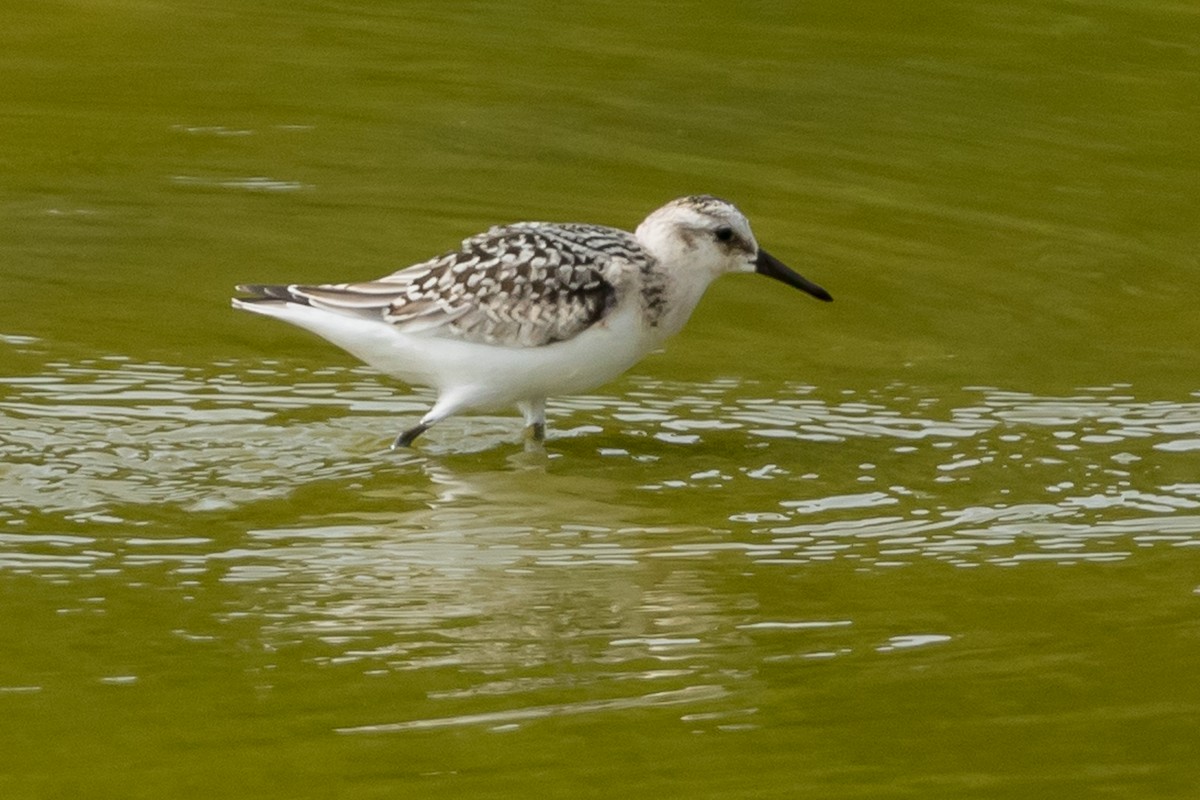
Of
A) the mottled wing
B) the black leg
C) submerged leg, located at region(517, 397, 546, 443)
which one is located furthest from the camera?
submerged leg, located at region(517, 397, 546, 443)

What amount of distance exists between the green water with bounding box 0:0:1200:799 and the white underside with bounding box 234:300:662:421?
292 millimetres

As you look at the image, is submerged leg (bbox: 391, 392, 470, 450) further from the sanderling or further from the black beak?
the black beak

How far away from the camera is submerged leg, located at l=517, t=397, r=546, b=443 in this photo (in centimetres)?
888

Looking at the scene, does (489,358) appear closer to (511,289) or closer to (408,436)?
(511,289)

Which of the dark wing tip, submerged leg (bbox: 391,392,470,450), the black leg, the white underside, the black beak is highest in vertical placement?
the black beak

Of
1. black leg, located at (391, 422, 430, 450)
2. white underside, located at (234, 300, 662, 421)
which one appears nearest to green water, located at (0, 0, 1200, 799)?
black leg, located at (391, 422, 430, 450)

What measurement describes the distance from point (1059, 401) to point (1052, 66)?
5.31 metres

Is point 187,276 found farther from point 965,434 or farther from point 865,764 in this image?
point 865,764

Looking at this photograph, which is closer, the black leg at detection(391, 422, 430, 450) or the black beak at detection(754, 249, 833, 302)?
the black leg at detection(391, 422, 430, 450)

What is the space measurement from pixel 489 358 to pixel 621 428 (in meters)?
0.83

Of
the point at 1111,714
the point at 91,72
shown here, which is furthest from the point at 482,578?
the point at 91,72

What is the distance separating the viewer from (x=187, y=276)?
35.8 feet

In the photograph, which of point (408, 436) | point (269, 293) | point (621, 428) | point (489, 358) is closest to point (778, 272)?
point (621, 428)

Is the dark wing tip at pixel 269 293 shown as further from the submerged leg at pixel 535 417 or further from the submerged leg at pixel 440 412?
the submerged leg at pixel 535 417
